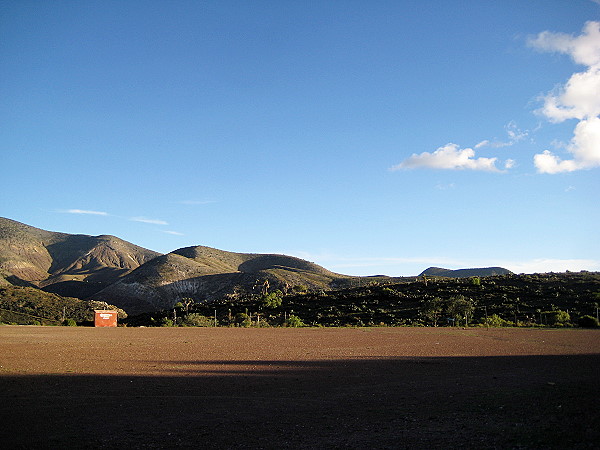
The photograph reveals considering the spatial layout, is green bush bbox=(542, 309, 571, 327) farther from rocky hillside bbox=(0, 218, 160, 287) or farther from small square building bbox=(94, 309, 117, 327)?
rocky hillside bbox=(0, 218, 160, 287)

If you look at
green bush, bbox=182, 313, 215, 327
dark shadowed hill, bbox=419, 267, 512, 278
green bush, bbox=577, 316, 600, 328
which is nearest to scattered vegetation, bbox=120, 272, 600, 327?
green bush, bbox=577, 316, 600, 328

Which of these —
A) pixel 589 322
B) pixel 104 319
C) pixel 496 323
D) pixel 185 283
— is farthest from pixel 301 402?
pixel 185 283

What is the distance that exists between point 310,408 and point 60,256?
175674 millimetres

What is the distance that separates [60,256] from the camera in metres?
167

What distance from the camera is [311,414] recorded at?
937 cm

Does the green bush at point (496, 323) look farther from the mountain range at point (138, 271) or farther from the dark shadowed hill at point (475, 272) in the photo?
the dark shadowed hill at point (475, 272)

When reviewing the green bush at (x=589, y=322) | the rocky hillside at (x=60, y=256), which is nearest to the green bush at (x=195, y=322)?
the green bush at (x=589, y=322)

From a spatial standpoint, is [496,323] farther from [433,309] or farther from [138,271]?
[138,271]

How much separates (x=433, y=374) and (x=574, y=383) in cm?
377

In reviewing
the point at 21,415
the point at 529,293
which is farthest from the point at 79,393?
the point at 529,293

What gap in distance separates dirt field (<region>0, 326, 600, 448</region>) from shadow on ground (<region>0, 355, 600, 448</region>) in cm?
3

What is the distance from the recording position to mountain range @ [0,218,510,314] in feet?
336

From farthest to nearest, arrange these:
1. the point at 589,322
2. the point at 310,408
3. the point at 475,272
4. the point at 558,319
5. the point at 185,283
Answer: the point at 475,272, the point at 185,283, the point at 558,319, the point at 589,322, the point at 310,408

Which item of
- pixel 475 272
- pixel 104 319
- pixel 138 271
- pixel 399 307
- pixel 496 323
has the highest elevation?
pixel 475 272
